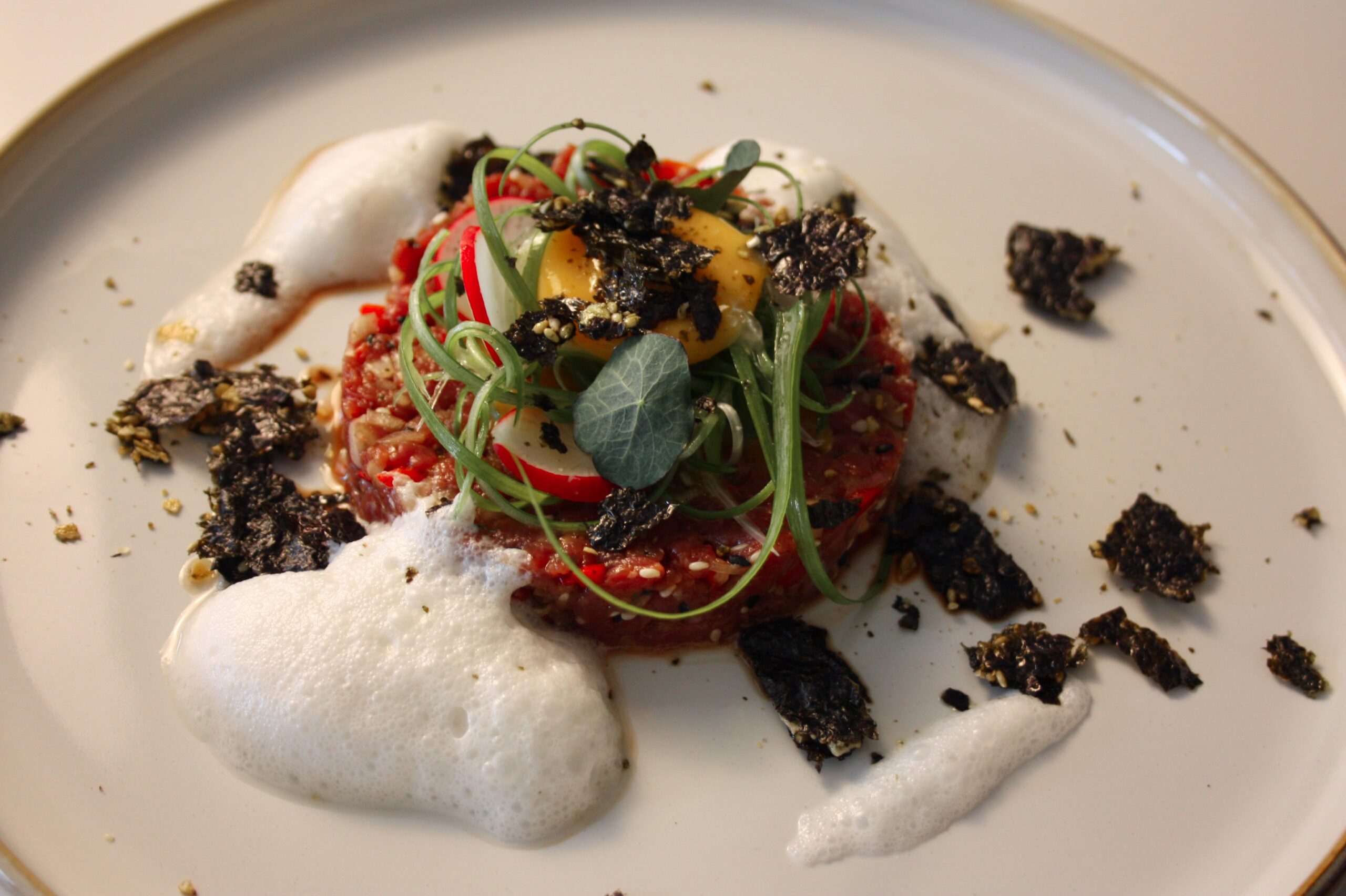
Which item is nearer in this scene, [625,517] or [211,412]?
[625,517]

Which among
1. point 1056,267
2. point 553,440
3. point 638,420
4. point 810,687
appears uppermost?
point 1056,267

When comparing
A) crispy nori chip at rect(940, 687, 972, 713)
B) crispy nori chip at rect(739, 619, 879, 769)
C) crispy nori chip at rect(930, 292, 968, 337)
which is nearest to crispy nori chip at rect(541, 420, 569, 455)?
crispy nori chip at rect(739, 619, 879, 769)

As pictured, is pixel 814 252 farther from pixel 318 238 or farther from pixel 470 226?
pixel 318 238

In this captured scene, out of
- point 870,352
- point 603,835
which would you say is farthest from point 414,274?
point 603,835

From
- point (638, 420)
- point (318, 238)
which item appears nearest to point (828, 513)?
point (638, 420)

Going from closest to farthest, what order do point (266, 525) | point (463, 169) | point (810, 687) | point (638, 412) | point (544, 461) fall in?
point (638, 412) < point (544, 461) < point (810, 687) < point (266, 525) < point (463, 169)

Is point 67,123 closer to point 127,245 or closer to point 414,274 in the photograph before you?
point 127,245

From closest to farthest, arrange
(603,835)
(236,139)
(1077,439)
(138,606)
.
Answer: (603,835)
(138,606)
(1077,439)
(236,139)
